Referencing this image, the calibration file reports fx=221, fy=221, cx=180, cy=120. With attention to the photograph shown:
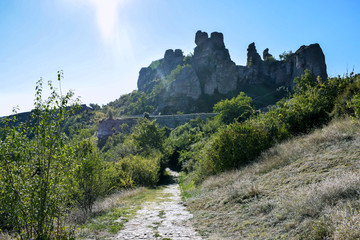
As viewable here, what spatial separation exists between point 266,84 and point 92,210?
103274 millimetres

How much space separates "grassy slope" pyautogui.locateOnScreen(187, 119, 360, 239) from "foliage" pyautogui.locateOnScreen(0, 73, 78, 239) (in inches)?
163

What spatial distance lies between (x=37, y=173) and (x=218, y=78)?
95350 millimetres

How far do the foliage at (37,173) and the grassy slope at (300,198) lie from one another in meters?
4.14

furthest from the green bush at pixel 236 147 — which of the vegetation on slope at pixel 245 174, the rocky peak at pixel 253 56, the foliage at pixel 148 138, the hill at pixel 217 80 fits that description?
the rocky peak at pixel 253 56

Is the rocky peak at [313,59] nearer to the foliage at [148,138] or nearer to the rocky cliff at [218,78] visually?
the rocky cliff at [218,78]

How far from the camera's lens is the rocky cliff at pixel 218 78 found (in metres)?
92.3

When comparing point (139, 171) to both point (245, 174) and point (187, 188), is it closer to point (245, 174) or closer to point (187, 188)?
point (187, 188)

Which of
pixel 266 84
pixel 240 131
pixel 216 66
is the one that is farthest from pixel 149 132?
pixel 266 84

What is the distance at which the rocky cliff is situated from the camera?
92312mm

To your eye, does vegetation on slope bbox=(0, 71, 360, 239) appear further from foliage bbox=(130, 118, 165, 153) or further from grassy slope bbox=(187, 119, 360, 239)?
foliage bbox=(130, 118, 165, 153)

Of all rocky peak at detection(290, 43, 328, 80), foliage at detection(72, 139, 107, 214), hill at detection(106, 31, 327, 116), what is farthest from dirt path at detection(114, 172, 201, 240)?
hill at detection(106, 31, 327, 116)

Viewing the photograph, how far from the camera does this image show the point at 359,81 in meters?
14.5

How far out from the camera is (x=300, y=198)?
567 cm

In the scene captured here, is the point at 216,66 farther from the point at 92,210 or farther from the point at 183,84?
the point at 92,210
